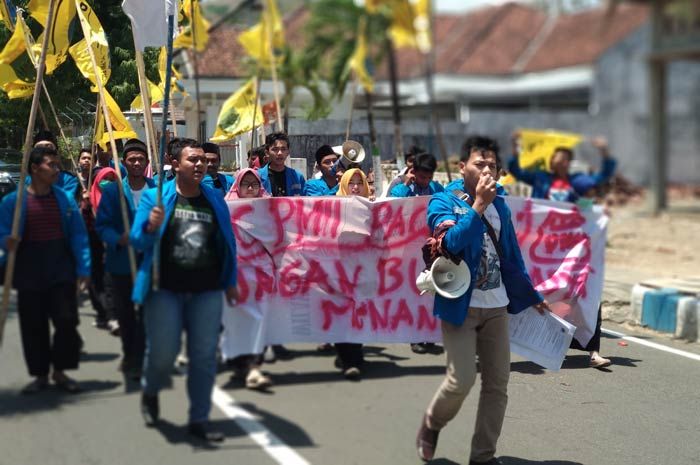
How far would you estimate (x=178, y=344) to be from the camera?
3.29m

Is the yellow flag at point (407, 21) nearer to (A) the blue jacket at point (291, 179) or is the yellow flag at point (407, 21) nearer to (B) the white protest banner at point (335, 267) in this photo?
(B) the white protest banner at point (335, 267)

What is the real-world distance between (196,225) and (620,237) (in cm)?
1541

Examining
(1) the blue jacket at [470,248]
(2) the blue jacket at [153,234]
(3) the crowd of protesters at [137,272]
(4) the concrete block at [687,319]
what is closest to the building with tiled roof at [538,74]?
(4) the concrete block at [687,319]

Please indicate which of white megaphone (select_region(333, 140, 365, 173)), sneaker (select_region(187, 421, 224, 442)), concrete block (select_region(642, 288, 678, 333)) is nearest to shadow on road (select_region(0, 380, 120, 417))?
sneaker (select_region(187, 421, 224, 442))

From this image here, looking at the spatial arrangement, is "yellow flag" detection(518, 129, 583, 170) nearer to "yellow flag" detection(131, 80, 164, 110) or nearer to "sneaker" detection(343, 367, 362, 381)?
"yellow flag" detection(131, 80, 164, 110)

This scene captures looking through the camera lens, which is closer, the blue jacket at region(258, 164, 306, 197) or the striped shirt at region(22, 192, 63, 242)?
the striped shirt at region(22, 192, 63, 242)

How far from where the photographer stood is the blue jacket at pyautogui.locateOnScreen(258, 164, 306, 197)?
5277 millimetres

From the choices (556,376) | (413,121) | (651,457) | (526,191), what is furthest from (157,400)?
(413,121)

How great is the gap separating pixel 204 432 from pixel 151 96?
66.7 inches

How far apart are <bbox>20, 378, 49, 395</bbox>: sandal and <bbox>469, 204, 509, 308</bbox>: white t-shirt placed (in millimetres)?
1794

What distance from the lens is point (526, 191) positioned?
41.0 feet

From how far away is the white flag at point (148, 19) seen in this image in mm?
3789

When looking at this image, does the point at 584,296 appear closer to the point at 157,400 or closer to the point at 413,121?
the point at 157,400

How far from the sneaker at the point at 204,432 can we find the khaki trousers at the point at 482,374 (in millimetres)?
999
